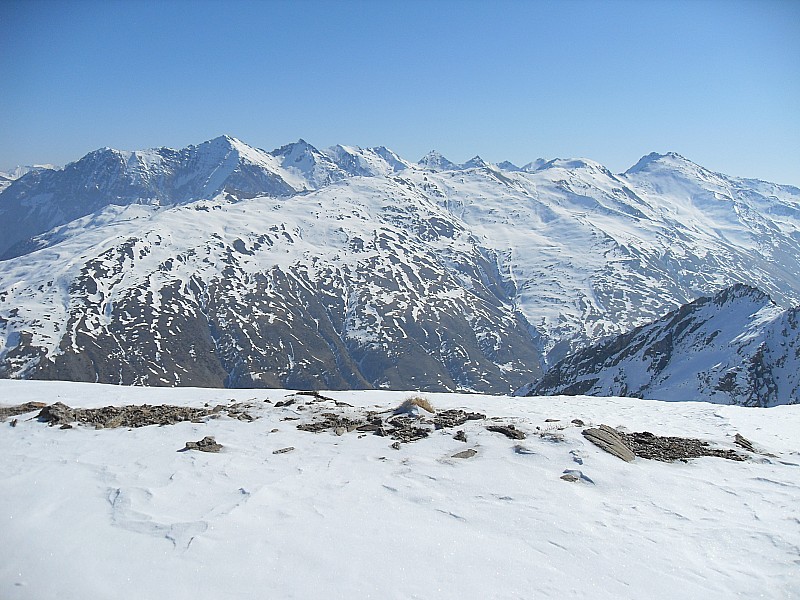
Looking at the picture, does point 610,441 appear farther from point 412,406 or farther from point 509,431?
point 412,406

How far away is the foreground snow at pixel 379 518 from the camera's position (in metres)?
7.86

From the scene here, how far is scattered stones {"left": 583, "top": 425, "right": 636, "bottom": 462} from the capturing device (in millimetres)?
13434

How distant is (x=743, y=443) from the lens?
14.9 metres

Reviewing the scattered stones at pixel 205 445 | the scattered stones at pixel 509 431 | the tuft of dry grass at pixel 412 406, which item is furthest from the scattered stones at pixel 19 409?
the scattered stones at pixel 509 431

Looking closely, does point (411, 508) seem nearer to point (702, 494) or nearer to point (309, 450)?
point (309, 450)

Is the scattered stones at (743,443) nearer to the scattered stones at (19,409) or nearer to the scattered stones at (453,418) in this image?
the scattered stones at (453,418)

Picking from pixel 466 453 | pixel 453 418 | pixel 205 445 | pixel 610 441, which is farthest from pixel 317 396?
pixel 610 441

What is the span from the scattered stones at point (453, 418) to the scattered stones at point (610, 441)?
3.62 meters

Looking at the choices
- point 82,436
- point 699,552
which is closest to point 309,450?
point 82,436

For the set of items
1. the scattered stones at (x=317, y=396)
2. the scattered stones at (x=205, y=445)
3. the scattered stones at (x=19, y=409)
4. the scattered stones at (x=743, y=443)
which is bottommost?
the scattered stones at (x=19, y=409)

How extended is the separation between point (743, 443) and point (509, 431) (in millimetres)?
6761

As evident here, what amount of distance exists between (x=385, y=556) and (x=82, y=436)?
10826mm

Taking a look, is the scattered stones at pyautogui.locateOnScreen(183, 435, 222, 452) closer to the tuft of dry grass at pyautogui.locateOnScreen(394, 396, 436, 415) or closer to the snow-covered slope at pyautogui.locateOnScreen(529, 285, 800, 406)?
the tuft of dry grass at pyautogui.locateOnScreen(394, 396, 436, 415)

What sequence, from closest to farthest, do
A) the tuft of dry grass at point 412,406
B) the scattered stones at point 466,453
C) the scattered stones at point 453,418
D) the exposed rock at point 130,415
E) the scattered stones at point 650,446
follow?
the scattered stones at point 466,453 < the scattered stones at point 650,446 < the scattered stones at point 453,418 < the exposed rock at point 130,415 < the tuft of dry grass at point 412,406
